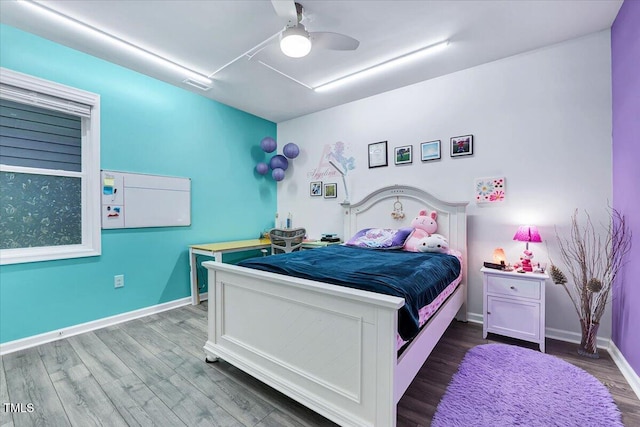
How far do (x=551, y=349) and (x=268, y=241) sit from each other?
10.9ft

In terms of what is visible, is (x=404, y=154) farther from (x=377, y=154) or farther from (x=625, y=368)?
(x=625, y=368)

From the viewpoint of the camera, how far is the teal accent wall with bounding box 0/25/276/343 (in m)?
2.39

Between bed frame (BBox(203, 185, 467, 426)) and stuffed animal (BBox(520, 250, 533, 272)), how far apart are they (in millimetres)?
775

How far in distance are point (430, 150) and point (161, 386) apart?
3.30 m

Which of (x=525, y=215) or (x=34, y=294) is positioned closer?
(x=34, y=294)

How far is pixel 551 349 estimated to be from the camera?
2.32m

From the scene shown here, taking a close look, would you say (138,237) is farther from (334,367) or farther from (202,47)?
(334,367)

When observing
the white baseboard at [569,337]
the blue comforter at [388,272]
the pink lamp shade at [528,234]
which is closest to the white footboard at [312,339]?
the blue comforter at [388,272]

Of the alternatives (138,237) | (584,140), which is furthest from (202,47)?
(584,140)

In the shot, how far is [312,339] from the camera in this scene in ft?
5.14

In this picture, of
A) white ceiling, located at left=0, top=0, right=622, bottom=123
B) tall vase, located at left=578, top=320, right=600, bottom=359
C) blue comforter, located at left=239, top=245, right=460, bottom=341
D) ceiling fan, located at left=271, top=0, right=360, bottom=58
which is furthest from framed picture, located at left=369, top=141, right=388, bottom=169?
tall vase, located at left=578, top=320, right=600, bottom=359

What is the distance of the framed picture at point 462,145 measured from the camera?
294 cm

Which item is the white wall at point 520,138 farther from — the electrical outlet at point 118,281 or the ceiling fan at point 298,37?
the electrical outlet at point 118,281

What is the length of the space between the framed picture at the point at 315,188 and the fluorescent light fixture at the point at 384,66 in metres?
1.33
